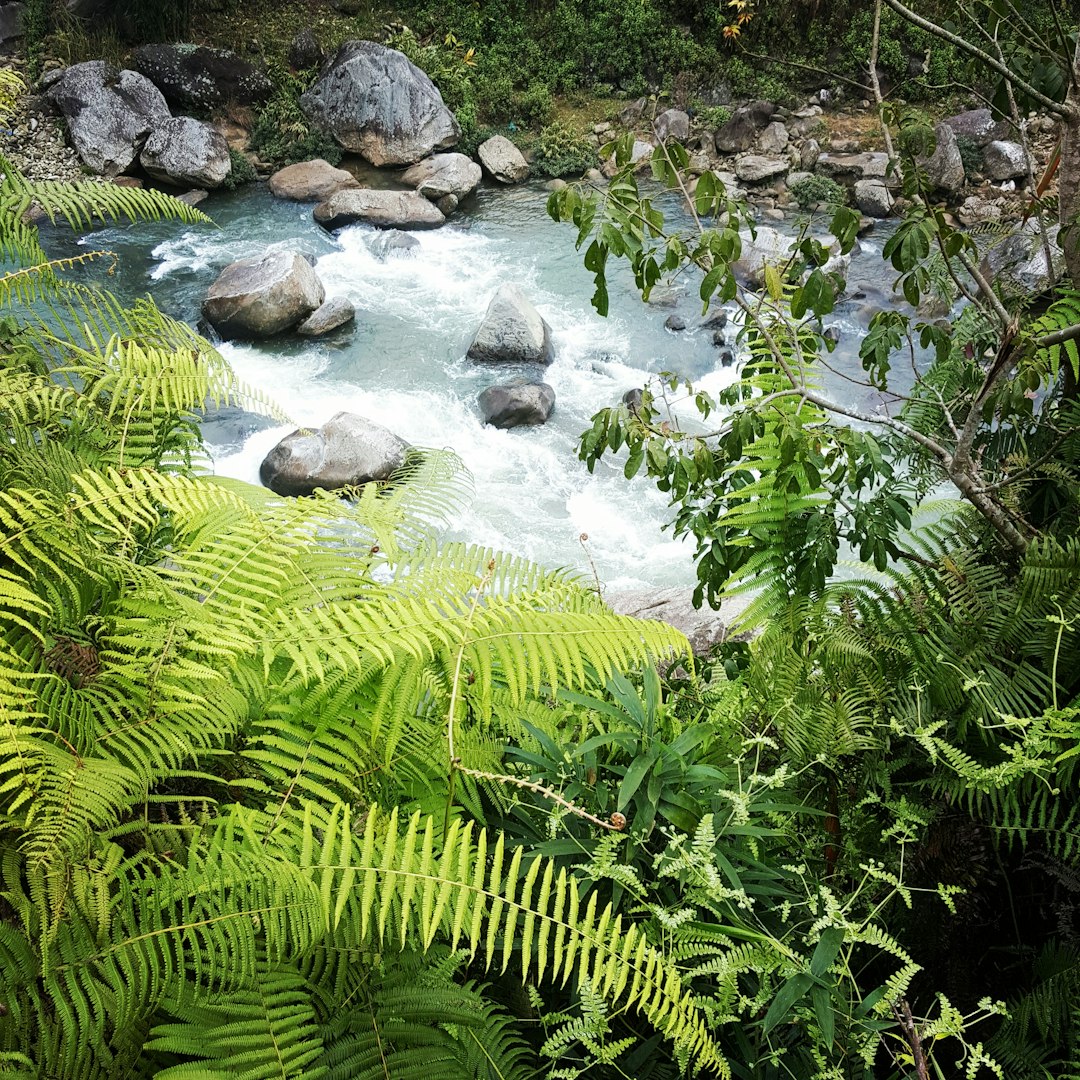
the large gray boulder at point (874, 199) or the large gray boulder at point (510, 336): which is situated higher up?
the large gray boulder at point (874, 199)

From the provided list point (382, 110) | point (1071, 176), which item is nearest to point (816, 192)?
point (382, 110)

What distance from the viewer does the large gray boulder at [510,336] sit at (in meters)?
8.48

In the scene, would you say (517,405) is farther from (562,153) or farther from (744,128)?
(744,128)

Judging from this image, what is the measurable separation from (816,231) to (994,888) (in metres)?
10.5

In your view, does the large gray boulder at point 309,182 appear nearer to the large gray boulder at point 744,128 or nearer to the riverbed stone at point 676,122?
the riverbed stone at point 676,122

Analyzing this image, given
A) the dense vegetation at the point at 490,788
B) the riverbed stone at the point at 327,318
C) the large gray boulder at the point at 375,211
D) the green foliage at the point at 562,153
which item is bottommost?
the riverbed stone at the point at 327,318

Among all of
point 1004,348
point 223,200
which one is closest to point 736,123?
point 223,200

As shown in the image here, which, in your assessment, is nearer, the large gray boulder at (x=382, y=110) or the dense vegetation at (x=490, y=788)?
the dense vegetation at (x=490, y=788)

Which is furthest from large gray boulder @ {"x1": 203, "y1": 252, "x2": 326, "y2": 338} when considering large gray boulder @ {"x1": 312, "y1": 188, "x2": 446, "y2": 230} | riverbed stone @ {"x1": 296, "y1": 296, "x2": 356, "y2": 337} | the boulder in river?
the boulder in river

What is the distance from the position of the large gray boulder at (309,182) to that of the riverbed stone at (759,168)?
17.5 feet

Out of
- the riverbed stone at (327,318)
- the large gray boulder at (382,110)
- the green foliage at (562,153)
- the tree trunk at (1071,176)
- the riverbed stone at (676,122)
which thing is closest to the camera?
the tree trunk at (1071,176)

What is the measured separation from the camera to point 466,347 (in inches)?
345

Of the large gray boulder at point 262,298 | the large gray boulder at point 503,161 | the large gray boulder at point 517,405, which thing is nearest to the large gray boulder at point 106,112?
the large gray boulder at point 262,298

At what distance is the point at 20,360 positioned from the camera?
7.83ft
